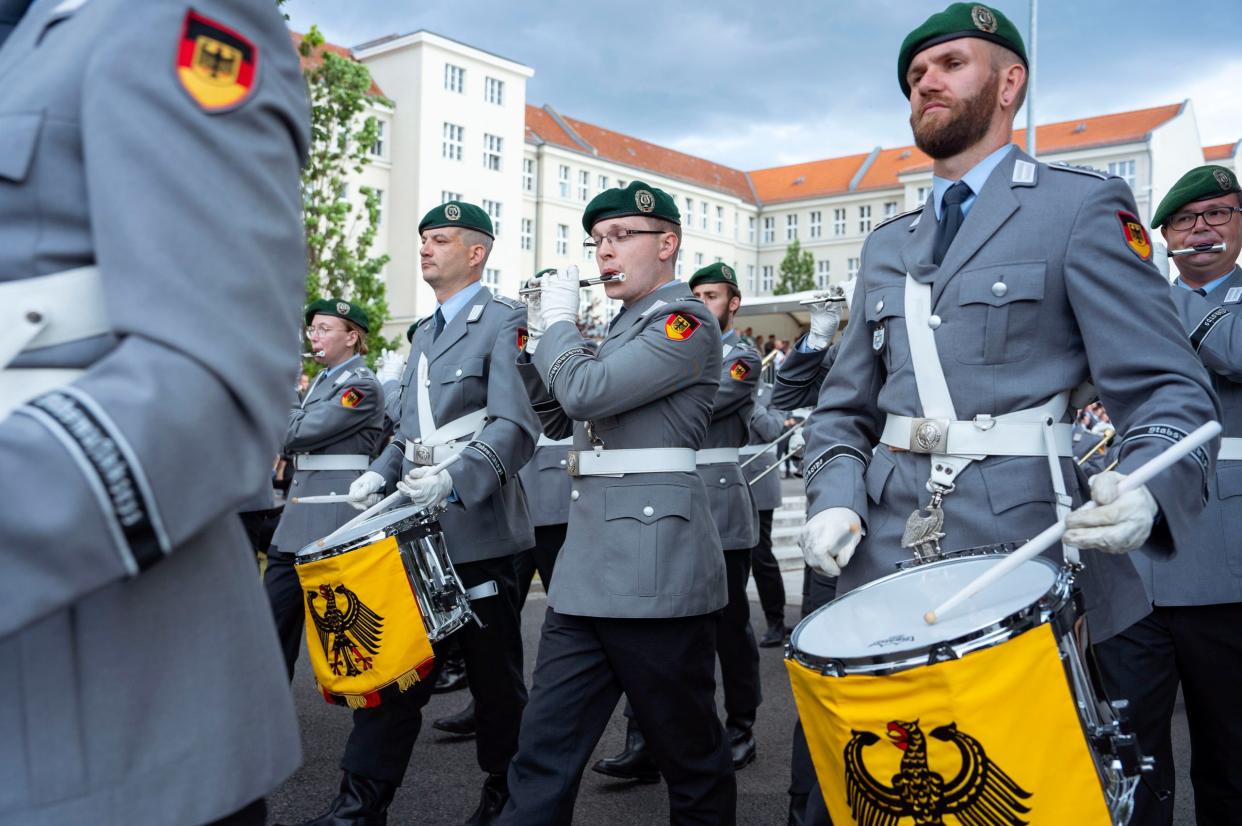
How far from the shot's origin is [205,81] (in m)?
1.18

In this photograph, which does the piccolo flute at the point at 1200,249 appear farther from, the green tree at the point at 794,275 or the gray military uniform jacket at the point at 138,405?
the green tree at the point at 794,275

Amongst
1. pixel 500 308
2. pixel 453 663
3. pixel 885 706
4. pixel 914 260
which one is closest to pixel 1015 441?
pixel 914 260

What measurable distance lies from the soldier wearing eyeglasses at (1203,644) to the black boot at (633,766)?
212 cm

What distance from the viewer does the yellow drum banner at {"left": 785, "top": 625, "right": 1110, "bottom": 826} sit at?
5.90ft

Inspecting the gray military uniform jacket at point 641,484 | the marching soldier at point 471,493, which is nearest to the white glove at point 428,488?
the marching soldier at point 471,493

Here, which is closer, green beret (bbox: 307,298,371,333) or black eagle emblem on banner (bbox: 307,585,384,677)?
black eagle emblem on banner (bbox: 307,585,384,677)

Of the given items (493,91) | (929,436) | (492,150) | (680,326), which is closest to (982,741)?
(929,436)

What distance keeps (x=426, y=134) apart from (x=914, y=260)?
155 ft

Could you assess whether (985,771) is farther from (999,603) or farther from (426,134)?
(426,134)

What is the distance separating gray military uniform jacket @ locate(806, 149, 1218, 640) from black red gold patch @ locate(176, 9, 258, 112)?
1.80 m

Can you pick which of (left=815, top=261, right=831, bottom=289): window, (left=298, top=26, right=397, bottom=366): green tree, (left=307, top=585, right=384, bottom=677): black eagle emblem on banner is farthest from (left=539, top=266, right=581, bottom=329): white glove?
(left=815, top=261, right=831, bottom=289): window

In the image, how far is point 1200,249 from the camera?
4.00 meters

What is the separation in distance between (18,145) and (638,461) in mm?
2537

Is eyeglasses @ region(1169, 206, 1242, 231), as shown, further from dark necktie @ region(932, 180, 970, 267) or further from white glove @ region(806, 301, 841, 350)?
dark necktie @ region(932, 180, 970, 267)
